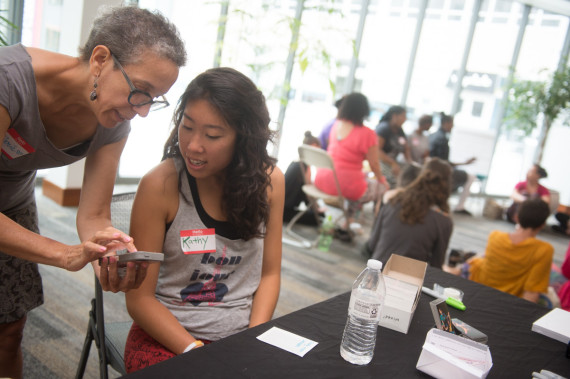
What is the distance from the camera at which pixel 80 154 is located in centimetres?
139

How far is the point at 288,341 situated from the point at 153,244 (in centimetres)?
51

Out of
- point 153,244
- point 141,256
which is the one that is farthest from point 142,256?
point 153,244

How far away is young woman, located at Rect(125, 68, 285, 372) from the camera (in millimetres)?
1358

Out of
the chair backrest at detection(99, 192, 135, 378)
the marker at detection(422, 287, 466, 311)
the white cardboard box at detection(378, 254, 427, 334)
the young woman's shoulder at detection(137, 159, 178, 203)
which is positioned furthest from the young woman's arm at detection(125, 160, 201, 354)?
the marker at detection(422, 287, 466, 311)

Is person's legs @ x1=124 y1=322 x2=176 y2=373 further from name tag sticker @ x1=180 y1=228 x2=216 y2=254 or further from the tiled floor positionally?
the tiled floor

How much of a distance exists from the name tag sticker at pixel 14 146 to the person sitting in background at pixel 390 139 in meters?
4.84

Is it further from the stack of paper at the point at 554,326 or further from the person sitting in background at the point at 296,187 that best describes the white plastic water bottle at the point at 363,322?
the person sitting in background at the point at 296,187

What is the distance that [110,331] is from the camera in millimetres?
1548

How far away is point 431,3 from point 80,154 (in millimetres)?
7143

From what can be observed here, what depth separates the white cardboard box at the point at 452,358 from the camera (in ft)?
3.34

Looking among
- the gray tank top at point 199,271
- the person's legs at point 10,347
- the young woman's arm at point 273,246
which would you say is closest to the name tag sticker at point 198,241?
the gray tank top at point 199,271

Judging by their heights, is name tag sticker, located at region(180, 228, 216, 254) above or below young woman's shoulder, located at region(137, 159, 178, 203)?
below

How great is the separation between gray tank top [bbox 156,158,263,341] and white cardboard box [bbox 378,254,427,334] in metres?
0.47

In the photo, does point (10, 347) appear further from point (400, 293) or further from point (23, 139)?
point (400, 293)
